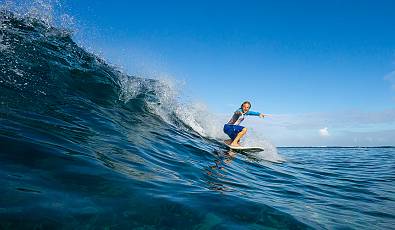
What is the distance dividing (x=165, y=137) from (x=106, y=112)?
2033 mm

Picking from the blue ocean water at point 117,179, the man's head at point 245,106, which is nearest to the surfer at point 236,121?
the man's head at point 245,106

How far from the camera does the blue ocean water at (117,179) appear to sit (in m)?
3.57

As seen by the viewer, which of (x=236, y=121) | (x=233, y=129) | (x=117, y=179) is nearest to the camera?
(x=117, y=179)

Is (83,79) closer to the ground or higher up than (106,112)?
higher up

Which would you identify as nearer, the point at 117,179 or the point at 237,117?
the point at 117,179

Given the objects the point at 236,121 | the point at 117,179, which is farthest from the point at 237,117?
the point at 117,179

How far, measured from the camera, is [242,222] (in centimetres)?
409

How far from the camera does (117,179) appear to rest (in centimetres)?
453

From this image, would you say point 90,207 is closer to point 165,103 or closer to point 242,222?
point 242,222

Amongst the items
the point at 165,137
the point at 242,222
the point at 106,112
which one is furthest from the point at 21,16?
the point at 242,222

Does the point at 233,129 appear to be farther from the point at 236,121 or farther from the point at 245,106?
the point at 245,106

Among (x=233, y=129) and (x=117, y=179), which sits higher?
(x=233, y=129)

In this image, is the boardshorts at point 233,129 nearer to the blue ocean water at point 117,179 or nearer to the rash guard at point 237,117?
the rash guard at point 237,117

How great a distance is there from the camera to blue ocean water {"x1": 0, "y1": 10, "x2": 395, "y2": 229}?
3.57 metres
